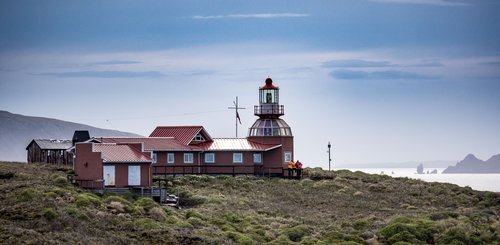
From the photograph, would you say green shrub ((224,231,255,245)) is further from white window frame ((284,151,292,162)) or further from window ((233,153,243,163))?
white window frame ((284,151,292,162))

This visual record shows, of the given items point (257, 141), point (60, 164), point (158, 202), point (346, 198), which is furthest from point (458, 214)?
point (60, 164)

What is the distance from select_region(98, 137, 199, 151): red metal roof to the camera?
8075 centimetres

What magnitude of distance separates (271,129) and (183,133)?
773 centimetres

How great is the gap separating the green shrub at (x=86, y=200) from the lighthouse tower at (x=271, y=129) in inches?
1147

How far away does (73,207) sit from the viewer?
Result: 182ft

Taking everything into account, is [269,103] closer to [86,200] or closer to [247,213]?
[247,213]

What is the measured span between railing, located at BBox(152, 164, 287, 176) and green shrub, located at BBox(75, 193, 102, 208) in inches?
886

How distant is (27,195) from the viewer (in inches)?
2243

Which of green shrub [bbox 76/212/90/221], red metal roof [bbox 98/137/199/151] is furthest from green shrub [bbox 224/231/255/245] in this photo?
red metal roof [bbox 98/137/199/151]

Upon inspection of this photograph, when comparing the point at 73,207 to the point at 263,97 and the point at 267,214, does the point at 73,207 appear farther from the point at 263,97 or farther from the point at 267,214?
the point at 263,97

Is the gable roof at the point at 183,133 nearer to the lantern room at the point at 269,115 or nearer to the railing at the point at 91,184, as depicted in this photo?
the lantern room at the point at 269,115

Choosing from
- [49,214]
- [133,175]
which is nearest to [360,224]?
[133,175]

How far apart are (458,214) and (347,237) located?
13280 mm

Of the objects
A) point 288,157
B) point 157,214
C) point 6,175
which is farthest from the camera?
point 288,157
